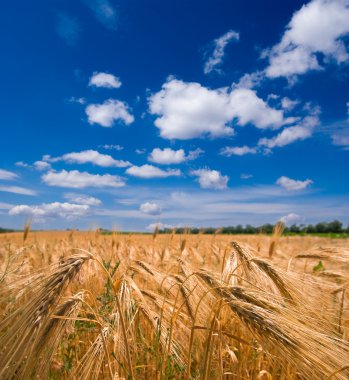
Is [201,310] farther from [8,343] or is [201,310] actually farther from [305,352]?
[8,343]

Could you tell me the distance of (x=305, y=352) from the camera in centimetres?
114

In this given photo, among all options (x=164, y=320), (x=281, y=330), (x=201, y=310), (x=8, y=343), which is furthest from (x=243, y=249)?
(x=8, y=343)

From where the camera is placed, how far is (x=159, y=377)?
170 centimetres

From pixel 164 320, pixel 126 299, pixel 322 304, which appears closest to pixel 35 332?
pixel 126 299

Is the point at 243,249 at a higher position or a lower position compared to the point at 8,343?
higher

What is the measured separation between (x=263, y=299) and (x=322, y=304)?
89 centimetres

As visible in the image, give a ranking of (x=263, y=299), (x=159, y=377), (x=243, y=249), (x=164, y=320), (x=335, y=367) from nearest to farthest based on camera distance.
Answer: (x=335, y=367)
(x=263, y=299)
(x=159, y=377)
(x=164, y=320)
(x=243, y=249)

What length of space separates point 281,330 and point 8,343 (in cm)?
101

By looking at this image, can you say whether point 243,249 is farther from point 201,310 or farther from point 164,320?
point 164,320

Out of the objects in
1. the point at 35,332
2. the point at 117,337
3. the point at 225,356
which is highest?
the point at 35,332

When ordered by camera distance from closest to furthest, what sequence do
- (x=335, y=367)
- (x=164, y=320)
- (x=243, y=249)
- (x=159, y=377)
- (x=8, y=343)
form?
(x=335, y=367)
(x=8, y=343)
(x=159, y=377)
(x=164, y=320)
(x=243, y=249)

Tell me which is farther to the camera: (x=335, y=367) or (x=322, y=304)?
(x=322, y=304)

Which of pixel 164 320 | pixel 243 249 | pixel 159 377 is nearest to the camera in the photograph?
pixel 159 377

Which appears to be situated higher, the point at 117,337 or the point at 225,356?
the point at 117,337
